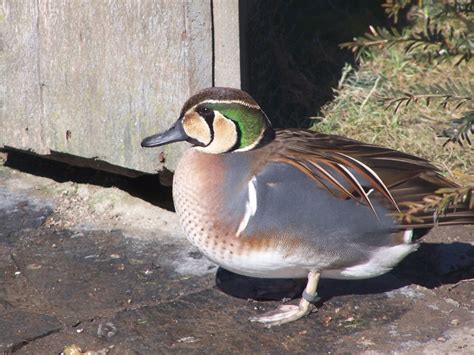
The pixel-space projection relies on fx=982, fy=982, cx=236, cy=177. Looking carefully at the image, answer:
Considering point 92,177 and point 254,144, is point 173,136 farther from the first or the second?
point 92,177

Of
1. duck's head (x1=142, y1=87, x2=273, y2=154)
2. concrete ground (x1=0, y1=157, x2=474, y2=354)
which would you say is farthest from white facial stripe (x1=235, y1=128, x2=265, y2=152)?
concrete ground (x1=0, y1=157, x2=474, y2=354)

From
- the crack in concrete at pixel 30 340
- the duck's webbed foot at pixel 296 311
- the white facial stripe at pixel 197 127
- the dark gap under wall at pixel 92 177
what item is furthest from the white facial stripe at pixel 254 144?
the dark gap under wall at pixel 92 177

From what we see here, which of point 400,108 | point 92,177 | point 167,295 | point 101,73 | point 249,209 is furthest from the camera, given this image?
point 400,108

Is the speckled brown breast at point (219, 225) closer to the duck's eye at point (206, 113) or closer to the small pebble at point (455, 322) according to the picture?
the duck's eye at point (206, 113)

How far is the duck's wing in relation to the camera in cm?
366

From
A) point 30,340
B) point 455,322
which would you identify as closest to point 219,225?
point 30,340

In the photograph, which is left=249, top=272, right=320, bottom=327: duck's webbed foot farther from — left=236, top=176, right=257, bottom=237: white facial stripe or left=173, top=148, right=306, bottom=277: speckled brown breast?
left=236, top=176, right=257, bottom=237: white facial stripe

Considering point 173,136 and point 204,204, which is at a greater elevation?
point 173,136

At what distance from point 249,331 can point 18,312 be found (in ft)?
3.10

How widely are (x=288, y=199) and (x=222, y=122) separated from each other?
0.40 m

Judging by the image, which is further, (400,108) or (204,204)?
(400,108)

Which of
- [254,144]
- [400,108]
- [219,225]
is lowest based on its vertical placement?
[219,225]

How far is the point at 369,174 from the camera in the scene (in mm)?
3697

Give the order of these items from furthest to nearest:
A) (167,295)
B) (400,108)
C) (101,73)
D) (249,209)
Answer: (400,108), (101,73), (167,295), (249,209)
